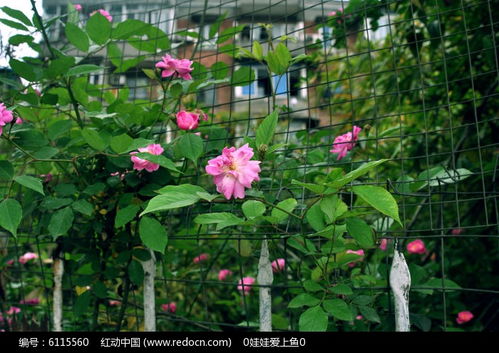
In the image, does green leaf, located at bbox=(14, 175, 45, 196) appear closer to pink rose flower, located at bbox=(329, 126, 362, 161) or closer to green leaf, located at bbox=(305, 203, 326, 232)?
green leaf, located at bbox=(305, 203, 326, 232)

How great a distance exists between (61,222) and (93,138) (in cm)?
19

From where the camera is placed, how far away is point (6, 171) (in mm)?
979

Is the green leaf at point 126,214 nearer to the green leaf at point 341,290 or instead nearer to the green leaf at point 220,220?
the green leaf at point 220,220

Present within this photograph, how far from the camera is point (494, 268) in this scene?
183 cm

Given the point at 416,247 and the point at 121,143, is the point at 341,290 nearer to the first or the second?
the point at 121,143

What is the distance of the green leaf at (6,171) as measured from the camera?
38.3 inches

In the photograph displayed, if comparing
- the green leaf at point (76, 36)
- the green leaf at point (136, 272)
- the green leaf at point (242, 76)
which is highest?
the green leaf at point (76, 36)

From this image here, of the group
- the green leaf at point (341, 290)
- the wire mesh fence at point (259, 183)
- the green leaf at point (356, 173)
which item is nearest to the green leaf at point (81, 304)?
the wire mesh fence at point (259, 183)

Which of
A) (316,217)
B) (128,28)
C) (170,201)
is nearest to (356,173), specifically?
(316,217)

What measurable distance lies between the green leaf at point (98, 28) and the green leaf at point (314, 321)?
0.72 metres

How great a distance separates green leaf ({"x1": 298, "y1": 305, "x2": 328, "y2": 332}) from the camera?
Result: 2.82 feet

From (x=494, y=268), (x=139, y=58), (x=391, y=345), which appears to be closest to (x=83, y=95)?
(x=139, y=58)

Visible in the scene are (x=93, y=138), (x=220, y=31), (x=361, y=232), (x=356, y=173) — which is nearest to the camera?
(x=356, y=173)

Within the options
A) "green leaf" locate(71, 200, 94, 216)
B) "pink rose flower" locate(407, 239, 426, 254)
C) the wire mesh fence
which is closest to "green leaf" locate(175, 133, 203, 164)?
the wire mesh fence
